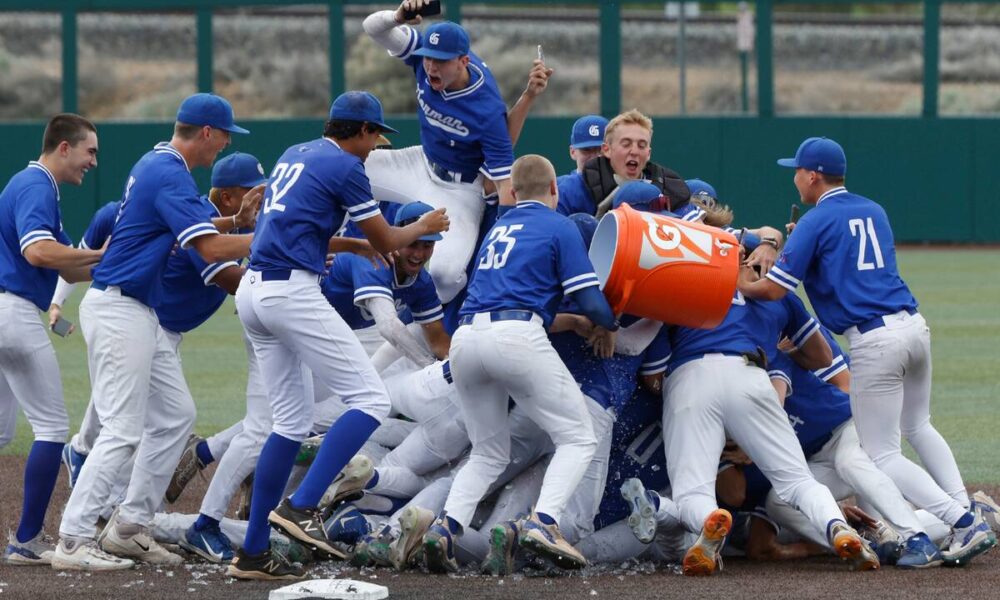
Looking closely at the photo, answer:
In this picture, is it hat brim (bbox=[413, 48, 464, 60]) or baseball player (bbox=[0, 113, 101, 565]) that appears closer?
baseball player (bbox=[0, 113, 101, 565])

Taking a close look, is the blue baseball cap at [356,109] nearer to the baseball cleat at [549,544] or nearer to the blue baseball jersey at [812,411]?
the baseball cleat at [549,544]

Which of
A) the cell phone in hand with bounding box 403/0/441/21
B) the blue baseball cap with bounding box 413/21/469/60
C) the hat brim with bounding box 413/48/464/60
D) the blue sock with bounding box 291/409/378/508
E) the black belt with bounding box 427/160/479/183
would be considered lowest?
the blue sock with bounding box 291/409/378/508

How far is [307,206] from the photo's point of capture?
22.4ft

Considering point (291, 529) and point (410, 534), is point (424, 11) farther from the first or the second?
point (291, 529)

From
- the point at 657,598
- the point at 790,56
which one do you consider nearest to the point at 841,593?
the point at 657,598

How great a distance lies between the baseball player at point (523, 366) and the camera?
6723mm

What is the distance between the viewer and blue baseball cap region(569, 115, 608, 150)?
9.82m

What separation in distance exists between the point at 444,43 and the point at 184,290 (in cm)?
193

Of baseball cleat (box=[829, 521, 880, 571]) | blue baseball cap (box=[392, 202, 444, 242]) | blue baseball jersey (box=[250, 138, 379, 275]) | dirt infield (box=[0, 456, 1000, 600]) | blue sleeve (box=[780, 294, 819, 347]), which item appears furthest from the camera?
blue baseball cap (box=[392, 202, 444, 242])

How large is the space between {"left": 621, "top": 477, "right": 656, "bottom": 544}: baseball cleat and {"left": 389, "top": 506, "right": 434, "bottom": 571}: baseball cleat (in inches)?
36.2

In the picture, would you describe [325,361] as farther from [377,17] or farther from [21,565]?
[377,17]

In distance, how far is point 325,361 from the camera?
22.4 ft

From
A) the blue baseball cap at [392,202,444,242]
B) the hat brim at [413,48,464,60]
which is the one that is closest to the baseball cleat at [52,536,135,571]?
the blue baseball cap at [392,202,444,242]

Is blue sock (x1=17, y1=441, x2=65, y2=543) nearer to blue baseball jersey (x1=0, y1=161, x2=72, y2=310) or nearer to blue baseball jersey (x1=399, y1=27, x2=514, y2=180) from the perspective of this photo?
blue baseball jersey (x1=0, y1=161, x2=72, y2=310)
